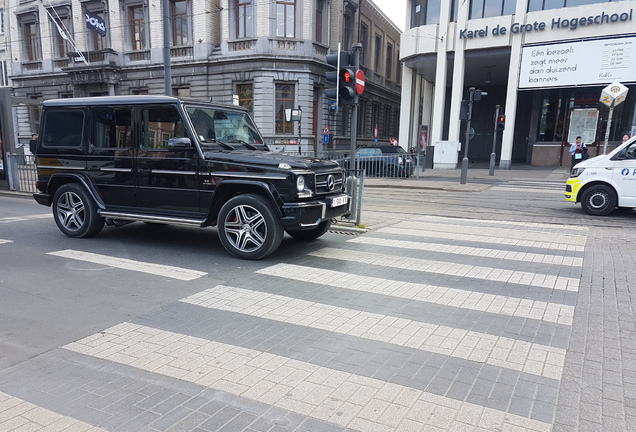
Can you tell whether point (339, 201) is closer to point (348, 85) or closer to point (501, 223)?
point (348, 85)

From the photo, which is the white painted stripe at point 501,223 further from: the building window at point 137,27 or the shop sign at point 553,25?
the building window at point 137,27

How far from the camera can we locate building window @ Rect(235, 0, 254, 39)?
2792 cm

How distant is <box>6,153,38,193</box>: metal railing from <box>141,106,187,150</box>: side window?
10086 mm

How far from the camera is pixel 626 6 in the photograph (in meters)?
22.4

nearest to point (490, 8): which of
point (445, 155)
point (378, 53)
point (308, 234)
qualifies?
point (445, 155)

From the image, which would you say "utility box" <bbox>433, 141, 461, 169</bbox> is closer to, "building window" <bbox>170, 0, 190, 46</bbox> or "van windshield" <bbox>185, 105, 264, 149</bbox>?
"building window" <bbox>170, 0, 190, 46</bbox>

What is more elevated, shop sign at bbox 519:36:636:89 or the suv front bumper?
shop sign at bbox 519:36:636:89

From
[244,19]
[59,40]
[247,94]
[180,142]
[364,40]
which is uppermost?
[364,40]

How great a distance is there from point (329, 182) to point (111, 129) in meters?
3.63

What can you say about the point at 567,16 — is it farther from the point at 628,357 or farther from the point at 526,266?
the point at 628,357

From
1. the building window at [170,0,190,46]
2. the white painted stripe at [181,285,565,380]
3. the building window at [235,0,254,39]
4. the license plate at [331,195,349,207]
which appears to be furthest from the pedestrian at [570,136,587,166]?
the building window at [170,0,190,46]

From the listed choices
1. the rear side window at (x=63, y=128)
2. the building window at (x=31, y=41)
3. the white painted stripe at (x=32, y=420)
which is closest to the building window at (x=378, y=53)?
the building window at (x=31, y=41)

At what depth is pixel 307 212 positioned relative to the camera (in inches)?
238

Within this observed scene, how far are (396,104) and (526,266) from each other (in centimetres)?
4182
